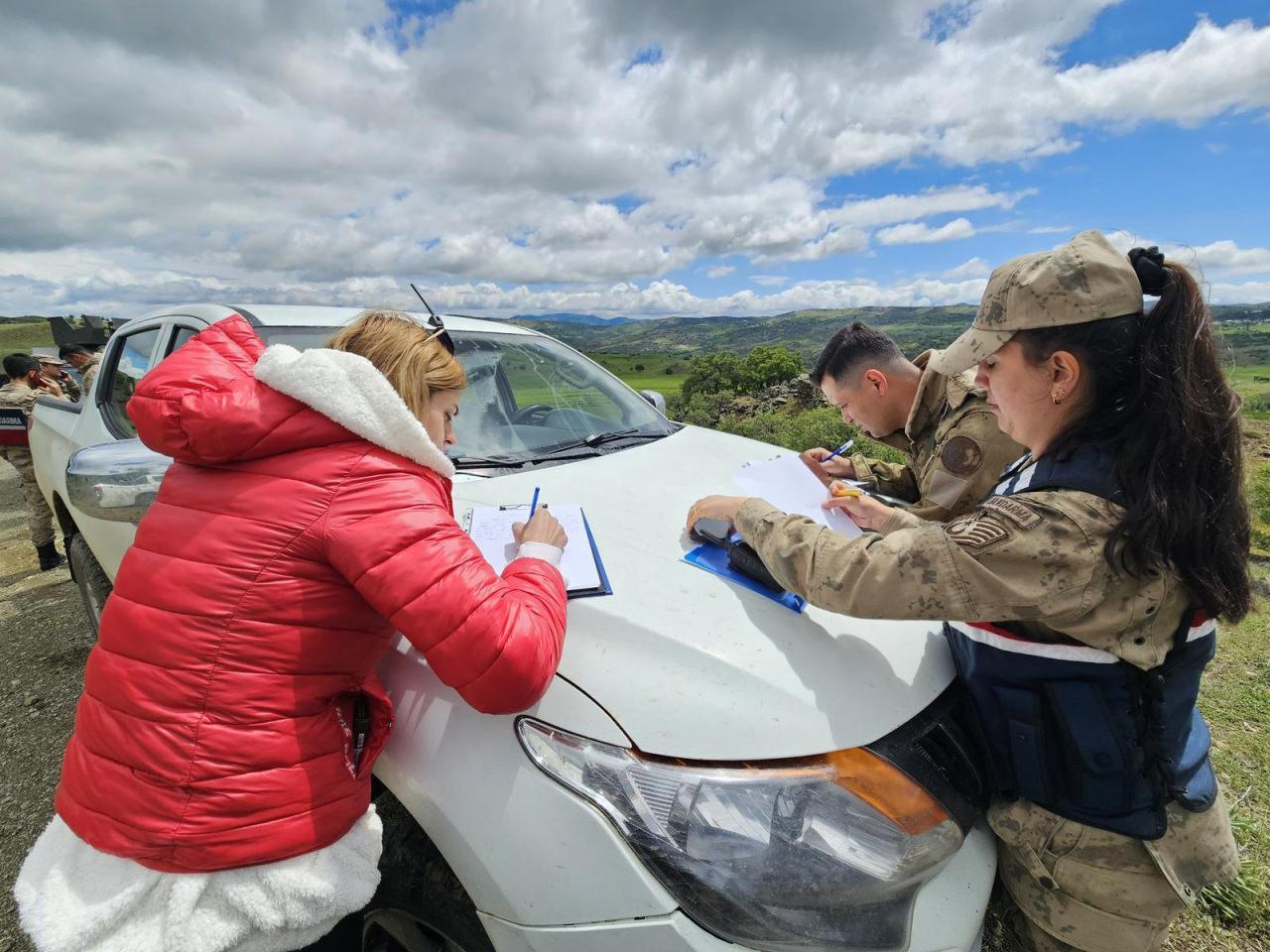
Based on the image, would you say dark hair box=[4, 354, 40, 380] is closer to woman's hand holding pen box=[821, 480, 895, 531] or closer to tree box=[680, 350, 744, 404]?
woman's hand holding pen box=[821, 480, 895, 531]

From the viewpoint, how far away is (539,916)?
1.11 meters

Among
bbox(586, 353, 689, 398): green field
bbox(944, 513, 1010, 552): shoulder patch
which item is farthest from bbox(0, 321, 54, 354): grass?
bbox(944, 513, 1010, 552): shoulder patch

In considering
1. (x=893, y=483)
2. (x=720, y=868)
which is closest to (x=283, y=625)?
(x=720, y=868)

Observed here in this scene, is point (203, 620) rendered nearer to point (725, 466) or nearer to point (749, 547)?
point (749, 547)

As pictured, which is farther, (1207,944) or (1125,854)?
(1207,944)

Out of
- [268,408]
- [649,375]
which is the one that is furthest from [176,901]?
[649,375]

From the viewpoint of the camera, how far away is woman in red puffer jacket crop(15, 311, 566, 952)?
3.61ft

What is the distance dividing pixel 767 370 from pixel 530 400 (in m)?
9.98

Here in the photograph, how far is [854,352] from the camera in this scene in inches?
116

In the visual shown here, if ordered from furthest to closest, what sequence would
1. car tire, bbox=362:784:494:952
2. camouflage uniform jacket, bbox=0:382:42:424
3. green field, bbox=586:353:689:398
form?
camouflage uniform jacket, bbox=0:382:42:424, green field, bbox=586:353:689:398, car tire, bbox=362:784:494:952

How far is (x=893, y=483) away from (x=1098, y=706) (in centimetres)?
165

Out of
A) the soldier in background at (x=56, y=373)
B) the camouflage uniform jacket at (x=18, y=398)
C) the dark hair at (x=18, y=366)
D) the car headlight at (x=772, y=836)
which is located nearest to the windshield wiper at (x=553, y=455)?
the car headlight at (x=772, y=836)

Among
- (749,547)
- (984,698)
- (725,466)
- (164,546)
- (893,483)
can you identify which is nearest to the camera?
(164,546)

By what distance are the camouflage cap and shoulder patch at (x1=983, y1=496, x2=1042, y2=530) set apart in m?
0.36
